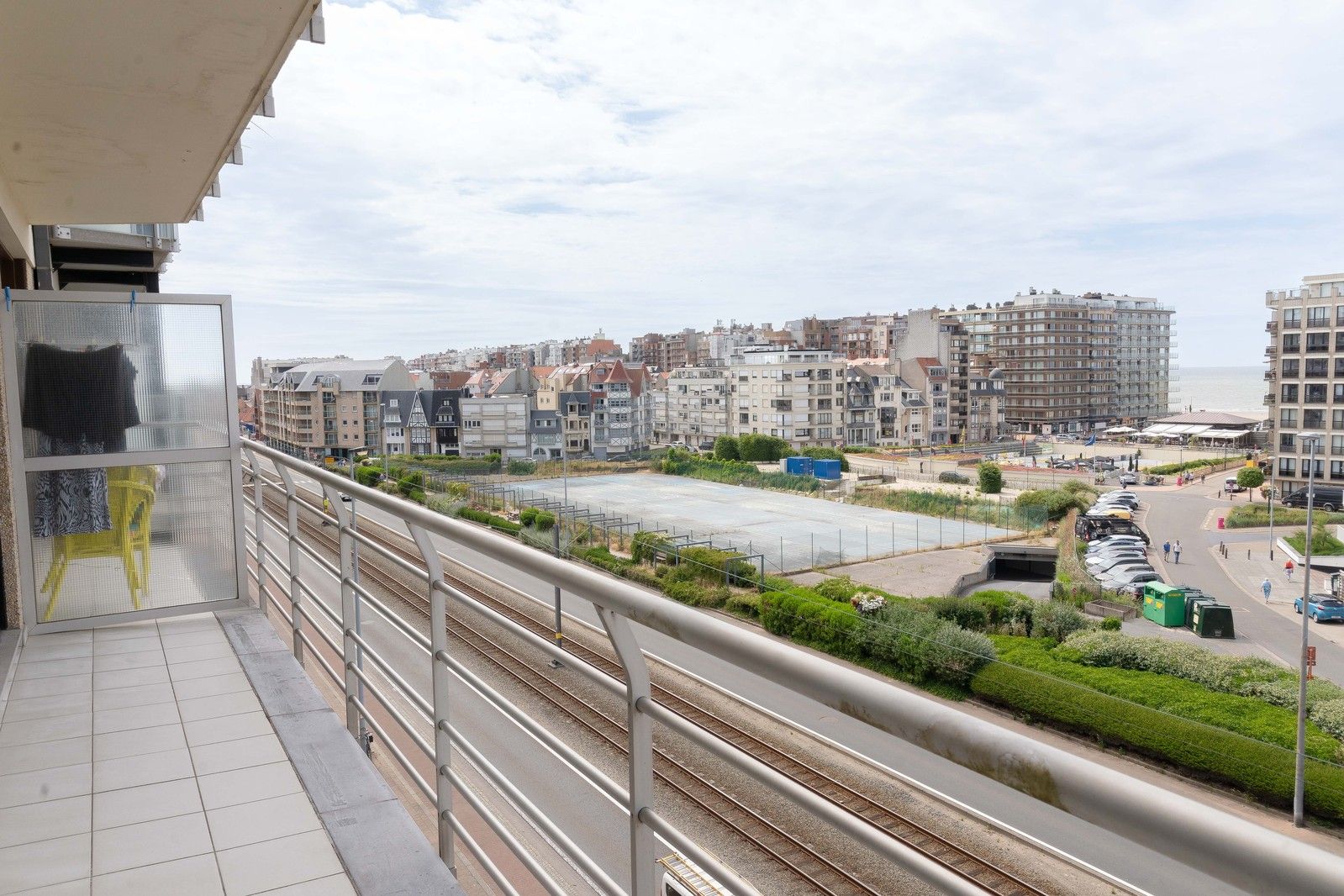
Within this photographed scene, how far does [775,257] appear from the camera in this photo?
149 metres

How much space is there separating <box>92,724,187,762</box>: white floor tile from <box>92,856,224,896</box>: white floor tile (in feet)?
2.15

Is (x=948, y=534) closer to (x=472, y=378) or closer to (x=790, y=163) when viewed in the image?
(x=472, y=378)

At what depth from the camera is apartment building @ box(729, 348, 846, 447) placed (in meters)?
50.4

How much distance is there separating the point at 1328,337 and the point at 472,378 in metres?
39.4

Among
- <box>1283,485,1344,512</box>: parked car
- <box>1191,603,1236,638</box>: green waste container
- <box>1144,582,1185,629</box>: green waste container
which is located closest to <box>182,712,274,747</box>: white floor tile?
<box>1191,603,1236,638</box>: green waste container

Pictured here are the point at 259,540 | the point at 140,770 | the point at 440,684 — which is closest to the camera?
the point at 440,684

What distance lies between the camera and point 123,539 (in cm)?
360

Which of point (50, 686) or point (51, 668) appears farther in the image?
point (51, 668)

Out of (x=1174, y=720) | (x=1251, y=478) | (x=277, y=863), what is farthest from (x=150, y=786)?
(x=1251, y=478)

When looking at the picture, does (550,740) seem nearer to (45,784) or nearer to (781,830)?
(45,784)

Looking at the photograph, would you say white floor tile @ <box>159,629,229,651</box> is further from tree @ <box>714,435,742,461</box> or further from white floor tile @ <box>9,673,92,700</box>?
tree @ <box>714,435,742,461</box>

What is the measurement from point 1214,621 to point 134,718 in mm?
18963

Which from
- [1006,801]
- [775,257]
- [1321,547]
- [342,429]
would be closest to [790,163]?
[775,257]

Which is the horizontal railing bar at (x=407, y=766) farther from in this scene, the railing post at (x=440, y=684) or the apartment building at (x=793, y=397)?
the apartment building at (x=793, y=397)
